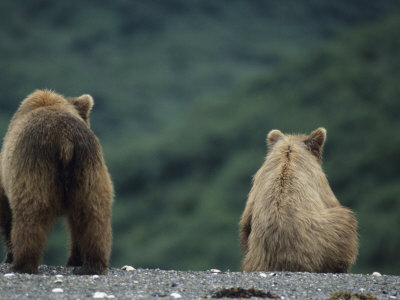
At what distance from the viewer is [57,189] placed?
7590 millimetres

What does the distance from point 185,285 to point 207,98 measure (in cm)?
9821

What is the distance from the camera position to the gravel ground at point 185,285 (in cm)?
660

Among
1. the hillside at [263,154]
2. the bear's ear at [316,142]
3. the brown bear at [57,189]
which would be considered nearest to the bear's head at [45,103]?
the brown bear at [57,189]

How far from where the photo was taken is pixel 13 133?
8641mm

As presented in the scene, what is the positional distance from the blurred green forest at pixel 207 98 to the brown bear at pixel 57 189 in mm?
22330

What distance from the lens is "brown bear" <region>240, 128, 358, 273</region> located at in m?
8.70

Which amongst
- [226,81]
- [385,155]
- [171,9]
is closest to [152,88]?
[226,81]

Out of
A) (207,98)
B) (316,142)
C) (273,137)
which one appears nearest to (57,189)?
(273,137)

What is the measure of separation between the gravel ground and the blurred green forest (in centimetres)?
2259

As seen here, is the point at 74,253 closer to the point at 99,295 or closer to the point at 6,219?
the point at 6,219

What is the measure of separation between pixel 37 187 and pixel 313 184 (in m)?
3.88

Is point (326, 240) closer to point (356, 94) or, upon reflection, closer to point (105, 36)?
point (356, 94)

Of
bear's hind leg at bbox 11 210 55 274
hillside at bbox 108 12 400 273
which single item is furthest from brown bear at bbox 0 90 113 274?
hillside at bbox 108 12 400 273

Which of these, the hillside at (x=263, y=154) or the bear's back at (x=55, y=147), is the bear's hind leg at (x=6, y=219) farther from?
the hillside at (x=263, y=154)
